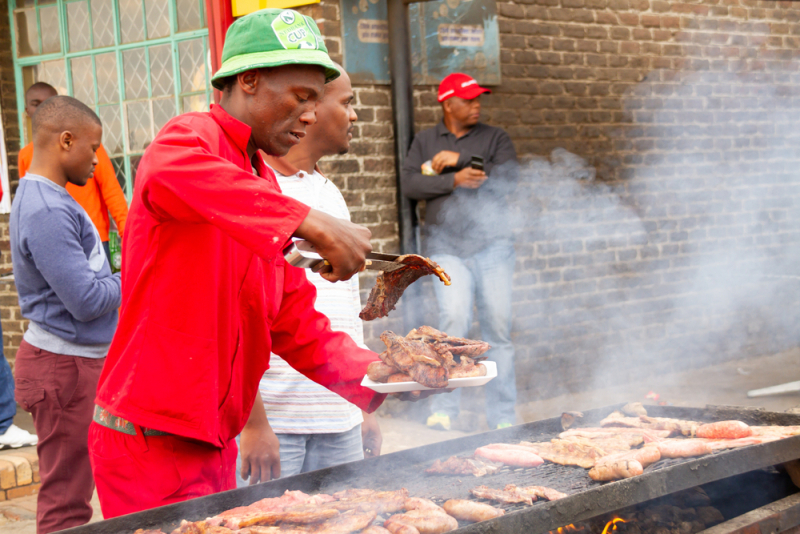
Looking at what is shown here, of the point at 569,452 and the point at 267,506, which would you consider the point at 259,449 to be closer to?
the point at 267,506

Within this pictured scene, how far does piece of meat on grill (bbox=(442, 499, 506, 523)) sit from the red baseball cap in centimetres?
424

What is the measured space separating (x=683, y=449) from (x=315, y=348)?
1.57 metres

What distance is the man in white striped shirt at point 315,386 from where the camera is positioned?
10.5ft

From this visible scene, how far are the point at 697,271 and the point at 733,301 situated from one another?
0.71 meters

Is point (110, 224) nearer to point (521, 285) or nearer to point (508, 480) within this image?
point (521, 285)

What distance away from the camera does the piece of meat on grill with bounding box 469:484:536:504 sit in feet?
8.46

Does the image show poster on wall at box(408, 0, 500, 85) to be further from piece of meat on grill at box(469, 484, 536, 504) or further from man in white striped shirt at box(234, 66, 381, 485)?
piece of meat on grill at box(469, 484, 536, 504)

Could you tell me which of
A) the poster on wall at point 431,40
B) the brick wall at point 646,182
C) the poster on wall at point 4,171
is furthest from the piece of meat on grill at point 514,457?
the poster on wall at point 4,171

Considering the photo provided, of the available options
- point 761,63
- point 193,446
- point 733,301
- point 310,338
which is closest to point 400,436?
point 310,338

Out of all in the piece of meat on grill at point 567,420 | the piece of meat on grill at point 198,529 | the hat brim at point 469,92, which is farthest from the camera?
the hat brim at point 469,92

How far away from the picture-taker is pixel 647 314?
8336 mm

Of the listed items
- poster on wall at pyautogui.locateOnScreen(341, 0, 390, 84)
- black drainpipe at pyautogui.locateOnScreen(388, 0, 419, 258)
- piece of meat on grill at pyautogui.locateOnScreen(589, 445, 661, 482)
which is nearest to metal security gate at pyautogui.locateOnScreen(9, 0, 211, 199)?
poster on wall at pyautogui.locateOnScreen(341, 0, 390, 84)

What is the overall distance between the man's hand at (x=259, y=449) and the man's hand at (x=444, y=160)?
133 inches

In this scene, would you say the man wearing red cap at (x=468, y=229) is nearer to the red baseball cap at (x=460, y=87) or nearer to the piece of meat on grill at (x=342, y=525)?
the red baseball cap at (x=460, y=87)
